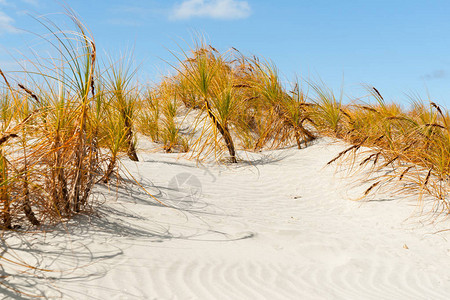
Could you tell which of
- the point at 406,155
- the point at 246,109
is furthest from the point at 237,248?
the point at 246,109

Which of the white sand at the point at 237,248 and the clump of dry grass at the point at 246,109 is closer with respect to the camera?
the white sand at the point at 237,248

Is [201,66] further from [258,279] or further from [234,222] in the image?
[258,279]

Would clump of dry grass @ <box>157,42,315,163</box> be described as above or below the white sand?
above

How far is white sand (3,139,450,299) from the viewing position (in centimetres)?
238

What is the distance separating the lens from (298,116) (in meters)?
6.30

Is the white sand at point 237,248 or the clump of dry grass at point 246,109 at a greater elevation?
the clump of dry grass at point 246,109

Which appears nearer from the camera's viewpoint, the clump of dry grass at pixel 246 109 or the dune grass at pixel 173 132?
the dune grass at pixel 173 132

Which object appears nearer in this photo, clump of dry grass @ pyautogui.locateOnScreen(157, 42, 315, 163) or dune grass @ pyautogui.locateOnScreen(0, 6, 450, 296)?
dune grass @ pyautogui.locateOnScreen(0, 6, 450, 296)

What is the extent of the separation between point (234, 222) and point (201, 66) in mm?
2503

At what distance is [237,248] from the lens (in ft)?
9.70

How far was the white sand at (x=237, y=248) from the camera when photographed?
238 cm

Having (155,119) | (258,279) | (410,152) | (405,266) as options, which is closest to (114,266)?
(258,279)

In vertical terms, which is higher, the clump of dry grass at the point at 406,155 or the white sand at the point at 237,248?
the clump of dry grass at the point at 406,155

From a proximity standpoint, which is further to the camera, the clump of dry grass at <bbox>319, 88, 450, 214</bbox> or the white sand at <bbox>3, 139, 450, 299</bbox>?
the clump of dry grass at <bbox>319, 88, 450, 214</bbox>
